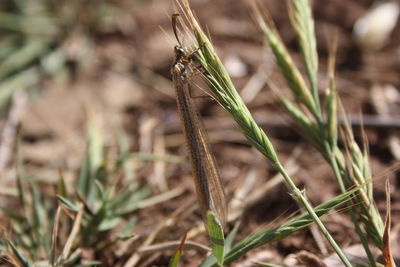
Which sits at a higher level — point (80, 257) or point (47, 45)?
point (47, 45)

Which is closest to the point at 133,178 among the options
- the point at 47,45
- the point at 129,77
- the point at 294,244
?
the point at 294,244

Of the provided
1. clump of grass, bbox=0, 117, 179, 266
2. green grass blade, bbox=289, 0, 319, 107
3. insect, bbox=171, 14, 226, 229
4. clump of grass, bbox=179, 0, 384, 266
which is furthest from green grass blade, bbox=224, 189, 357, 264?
green grass blade, bbox=289, 0, 319, 107

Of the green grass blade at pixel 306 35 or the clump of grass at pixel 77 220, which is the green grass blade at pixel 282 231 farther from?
the green grass blade at pixel 306 35

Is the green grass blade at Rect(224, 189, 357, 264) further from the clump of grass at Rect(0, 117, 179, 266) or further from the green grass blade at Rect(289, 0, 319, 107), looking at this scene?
the green grass blade at Rect(289, 0, 319, 107)

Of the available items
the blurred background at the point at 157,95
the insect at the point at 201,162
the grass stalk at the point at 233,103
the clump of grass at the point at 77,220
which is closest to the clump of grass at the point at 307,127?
the grass stalk at the point at 233,103

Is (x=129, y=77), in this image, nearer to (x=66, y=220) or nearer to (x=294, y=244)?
(x=66, y=220)

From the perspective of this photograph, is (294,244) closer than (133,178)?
Yes
